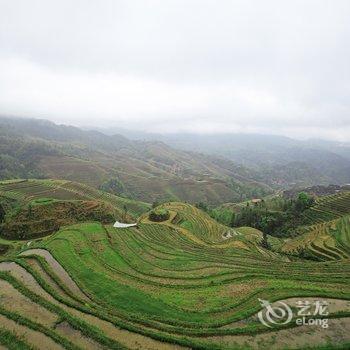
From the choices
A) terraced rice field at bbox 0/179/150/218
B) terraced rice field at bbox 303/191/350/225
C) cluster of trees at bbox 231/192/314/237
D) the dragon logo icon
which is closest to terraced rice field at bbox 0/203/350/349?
the dragon logo icon

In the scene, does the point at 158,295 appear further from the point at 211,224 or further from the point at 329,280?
the point at 211,224

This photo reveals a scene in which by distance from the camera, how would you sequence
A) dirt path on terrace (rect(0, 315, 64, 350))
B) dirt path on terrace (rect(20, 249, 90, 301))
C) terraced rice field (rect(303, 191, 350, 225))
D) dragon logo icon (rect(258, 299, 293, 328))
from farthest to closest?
terraced rice field (rect(303, 191, 350, 225)) → dirt path on terrace (rect(20, 249, 90, 301)) → dragon logo icon (rect(258, 299, 293, 328)) → dirt path on terrace (rect(0, 315, 64, 350))

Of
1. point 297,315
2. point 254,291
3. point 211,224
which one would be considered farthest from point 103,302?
point 211,224

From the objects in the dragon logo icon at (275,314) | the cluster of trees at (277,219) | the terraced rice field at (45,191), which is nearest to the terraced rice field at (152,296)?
the dragon logo icon at (275,314)

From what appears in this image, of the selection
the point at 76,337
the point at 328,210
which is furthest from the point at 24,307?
the point at 328,210

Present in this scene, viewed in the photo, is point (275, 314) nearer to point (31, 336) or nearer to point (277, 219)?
point (31, 336)

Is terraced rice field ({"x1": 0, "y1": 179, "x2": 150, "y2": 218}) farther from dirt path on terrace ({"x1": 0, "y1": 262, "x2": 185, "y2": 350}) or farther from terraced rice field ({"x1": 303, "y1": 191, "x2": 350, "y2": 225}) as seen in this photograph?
dirt path on terrace ({"x1": 0, "y1": 262, "x2": 185, "y2": 350})
